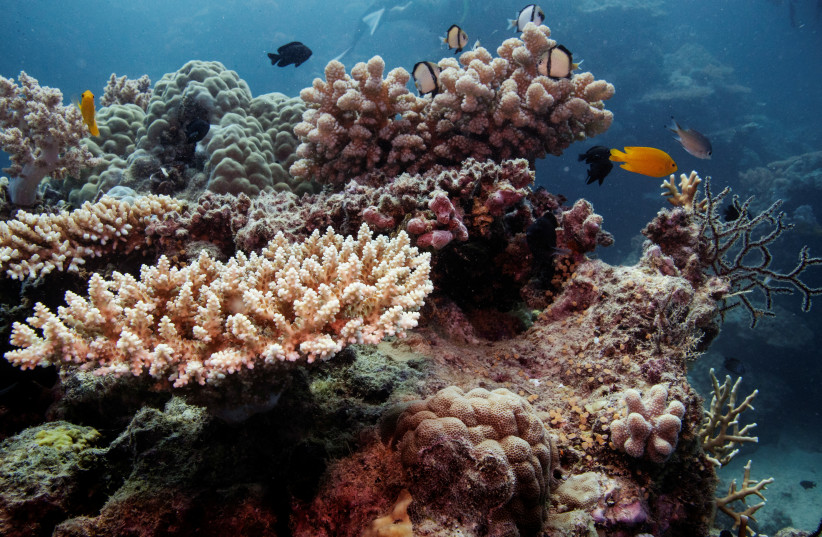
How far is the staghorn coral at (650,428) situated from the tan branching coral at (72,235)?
14.6ft

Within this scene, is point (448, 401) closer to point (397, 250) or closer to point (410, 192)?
point (397, 250)

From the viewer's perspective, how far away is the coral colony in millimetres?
1776

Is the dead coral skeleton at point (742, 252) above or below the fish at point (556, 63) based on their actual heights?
below

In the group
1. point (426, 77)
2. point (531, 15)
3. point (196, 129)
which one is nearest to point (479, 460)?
point (426, 77)

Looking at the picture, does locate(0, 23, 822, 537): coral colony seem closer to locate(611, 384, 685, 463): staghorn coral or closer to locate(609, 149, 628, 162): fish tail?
locate(611, 384, 685, 463): staghorn coral

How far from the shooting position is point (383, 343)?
301 cm

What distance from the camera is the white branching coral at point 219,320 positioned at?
1633mm

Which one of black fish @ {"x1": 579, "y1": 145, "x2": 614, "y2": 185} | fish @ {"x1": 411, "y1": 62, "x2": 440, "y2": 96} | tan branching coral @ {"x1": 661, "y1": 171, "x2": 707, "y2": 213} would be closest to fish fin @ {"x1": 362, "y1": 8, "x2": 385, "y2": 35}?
fish @ {"x1": 411, "y1": 62, "x2": 440, "y2": 96}

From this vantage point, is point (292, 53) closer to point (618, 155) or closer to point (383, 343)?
point (618, 155)

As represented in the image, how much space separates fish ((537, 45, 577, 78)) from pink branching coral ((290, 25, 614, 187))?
0.61 ft

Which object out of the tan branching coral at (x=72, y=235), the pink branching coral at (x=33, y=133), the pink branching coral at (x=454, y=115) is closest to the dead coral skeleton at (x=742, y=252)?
the pink branching coral at (x=454, y=115)

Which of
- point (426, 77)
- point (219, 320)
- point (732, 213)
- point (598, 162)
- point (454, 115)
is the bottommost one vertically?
point (219, 320)

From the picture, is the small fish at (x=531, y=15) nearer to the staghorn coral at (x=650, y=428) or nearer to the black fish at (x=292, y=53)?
the black fish at (x=292, y=53)

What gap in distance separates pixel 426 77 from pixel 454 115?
602 millimetres
